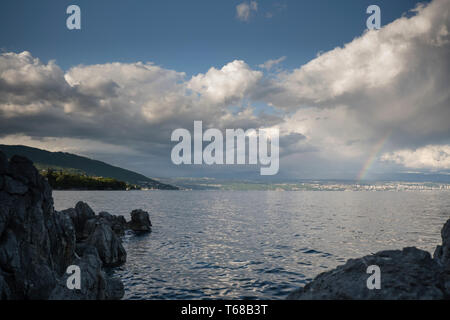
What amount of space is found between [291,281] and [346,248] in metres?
19.4

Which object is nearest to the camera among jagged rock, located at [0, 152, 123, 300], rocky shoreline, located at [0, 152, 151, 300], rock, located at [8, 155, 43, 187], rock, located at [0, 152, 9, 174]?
rocky shoreline, located at [0, 152, 151, 300]

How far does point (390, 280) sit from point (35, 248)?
23.7 m

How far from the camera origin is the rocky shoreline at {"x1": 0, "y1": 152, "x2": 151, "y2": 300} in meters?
16.9

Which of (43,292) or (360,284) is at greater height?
(360,284)

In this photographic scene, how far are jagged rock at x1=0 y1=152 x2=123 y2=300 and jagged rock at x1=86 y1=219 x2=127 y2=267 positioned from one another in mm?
6478

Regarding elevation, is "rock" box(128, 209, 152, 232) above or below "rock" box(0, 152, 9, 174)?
below

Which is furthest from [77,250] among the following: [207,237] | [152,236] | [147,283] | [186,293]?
[207,237]

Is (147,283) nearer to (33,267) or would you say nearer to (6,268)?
(33,267)

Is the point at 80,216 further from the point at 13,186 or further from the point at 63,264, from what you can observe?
Answer: the point at 13,186

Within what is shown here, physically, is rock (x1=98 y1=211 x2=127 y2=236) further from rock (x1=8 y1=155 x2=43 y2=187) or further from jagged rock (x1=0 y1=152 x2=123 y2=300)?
rock (x1=8 y1=155 x2=43 y2=187)

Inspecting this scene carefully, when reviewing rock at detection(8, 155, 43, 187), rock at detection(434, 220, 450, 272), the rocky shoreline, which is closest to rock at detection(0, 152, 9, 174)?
the rocky shoreline

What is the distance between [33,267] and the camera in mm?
18203

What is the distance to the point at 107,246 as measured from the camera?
1281 inches

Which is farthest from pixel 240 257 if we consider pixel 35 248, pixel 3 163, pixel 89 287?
pixel 3 163
